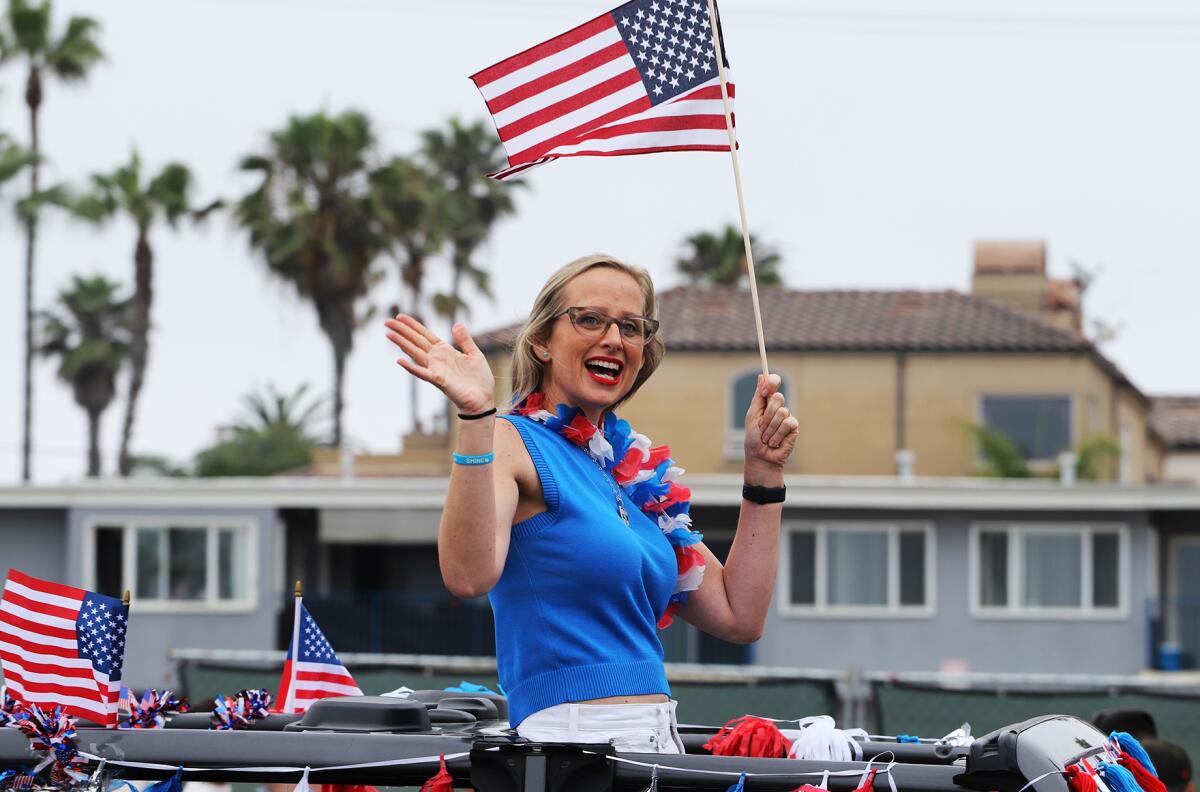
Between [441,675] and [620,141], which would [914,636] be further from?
[620,141]

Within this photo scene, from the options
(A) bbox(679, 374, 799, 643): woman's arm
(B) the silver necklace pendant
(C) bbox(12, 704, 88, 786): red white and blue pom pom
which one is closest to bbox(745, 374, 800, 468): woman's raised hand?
(A) bbox(679, 374, 799, 643): woman's arm

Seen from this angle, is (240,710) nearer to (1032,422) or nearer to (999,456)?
(999,456)

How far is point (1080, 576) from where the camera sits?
1257 inches

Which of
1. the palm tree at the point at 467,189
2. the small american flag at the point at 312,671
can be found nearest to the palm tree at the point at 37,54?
the palm tree at the point at 467,189

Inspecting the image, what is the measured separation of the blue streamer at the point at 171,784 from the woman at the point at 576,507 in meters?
0.60

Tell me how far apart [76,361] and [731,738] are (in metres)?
54.3

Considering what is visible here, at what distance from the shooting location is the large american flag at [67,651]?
3629mm

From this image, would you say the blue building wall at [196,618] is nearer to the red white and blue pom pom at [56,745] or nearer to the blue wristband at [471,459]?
the red white and blue pom pom at [56,745]

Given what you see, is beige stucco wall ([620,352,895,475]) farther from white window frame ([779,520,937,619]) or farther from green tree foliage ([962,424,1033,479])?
white window frame ([779,520,937,619])

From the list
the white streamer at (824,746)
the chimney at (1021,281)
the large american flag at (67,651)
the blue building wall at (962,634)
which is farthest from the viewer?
the chimney at (1021,281)

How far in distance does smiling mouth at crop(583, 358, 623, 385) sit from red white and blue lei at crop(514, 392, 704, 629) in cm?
8

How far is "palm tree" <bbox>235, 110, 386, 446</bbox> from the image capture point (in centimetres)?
4600

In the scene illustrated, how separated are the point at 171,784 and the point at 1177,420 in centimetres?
5254

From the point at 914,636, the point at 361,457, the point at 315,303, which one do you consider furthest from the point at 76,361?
the point at 914,636
